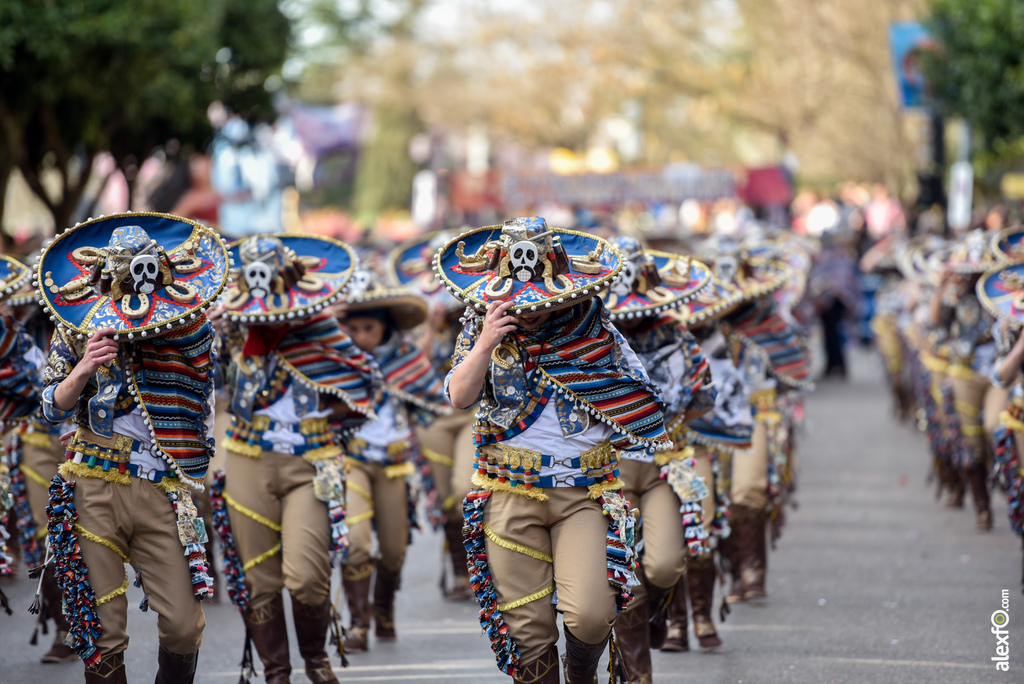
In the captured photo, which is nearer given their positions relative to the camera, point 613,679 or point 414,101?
point 613,679

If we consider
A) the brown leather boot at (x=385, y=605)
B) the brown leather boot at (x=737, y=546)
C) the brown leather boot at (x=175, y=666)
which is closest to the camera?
the brown leather boot at (x=175, y=666)

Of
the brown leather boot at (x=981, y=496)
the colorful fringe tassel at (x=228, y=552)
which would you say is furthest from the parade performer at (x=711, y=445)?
the brown leather boot at (x=981, y=496)

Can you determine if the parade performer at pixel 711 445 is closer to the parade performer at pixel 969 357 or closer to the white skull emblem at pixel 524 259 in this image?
the white skull emblem at pixel 524 259

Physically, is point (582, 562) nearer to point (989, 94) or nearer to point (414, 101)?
point (989, 94)

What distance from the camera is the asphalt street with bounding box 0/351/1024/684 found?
676 cm

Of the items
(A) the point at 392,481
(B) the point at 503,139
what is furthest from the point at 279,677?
(B) the point at 503,139

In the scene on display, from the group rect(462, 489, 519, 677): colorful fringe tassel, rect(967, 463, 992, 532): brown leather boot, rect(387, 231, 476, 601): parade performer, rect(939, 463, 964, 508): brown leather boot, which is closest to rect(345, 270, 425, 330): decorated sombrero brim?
rect(387, 231, 476, 601): parade performer

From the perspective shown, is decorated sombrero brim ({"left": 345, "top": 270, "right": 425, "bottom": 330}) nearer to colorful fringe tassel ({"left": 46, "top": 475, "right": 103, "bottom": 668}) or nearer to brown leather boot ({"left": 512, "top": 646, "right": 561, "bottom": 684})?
colorful fringe tassel ({"left": 46, "top": 475, "right": 103, "bottom": 668})

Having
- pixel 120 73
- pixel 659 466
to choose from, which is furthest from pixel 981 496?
pixel 120 73

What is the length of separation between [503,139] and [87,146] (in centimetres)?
2687

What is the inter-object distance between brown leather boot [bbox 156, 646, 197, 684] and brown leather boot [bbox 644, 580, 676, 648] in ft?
6.65

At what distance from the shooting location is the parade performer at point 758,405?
818 cm

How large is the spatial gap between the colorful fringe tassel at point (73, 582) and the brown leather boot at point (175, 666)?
291 millimetres

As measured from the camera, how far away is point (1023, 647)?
6.94 meters
